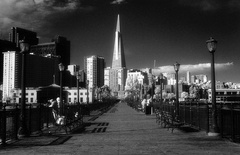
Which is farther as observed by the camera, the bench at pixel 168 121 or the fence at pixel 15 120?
the bench at pixel 168 121

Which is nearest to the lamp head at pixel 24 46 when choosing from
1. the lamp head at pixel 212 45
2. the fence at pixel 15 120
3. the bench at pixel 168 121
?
the fence at pixel 15 120

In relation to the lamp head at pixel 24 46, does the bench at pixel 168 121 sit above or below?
below

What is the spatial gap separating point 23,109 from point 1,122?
2421mm

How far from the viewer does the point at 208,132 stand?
1562cm

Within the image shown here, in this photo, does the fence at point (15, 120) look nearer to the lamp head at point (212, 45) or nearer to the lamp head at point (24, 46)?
the lamp head at point (24, 46)

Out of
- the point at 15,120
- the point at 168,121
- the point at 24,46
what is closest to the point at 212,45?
the point at 168,121

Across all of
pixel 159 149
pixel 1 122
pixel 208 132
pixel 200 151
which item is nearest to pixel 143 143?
pixel 159 149

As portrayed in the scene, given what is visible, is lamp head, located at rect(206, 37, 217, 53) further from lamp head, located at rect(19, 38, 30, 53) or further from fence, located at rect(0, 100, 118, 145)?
fence, located at rect(0, 100, 118, 145)

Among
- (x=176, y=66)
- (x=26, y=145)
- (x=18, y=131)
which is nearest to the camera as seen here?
(x=26, y=145)

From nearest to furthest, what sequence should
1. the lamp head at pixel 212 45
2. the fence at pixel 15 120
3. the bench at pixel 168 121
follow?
1. the fence at pixel 15 120
2. the lamp head at pixel 212 45
3. the bench at pixel 168 121

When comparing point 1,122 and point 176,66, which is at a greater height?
point 176,66

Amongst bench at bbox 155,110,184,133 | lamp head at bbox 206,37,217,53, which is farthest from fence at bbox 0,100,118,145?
lamp head at bbox 206,37,217,53

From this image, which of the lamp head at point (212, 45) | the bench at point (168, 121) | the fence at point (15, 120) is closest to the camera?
the fence at point (15, 120)

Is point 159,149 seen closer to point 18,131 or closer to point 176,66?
point 18,131
